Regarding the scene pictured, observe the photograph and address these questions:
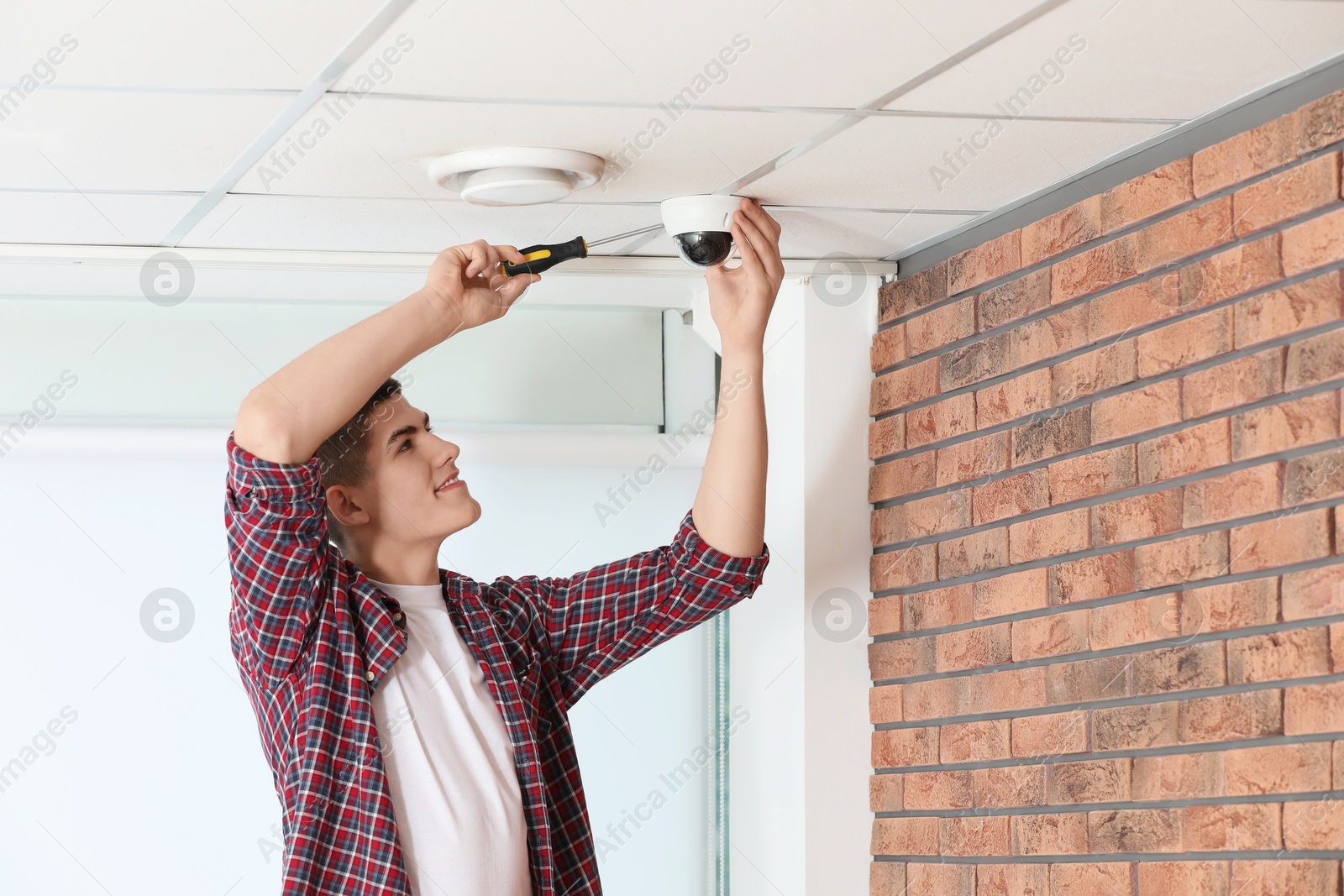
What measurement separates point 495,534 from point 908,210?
0.91m

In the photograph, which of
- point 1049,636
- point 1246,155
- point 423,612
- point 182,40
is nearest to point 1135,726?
point 1049,636

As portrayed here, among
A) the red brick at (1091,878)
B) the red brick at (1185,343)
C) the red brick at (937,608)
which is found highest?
the red brick at (1185,343)

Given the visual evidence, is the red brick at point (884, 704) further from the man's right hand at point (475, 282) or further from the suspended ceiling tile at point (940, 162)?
the man's right hand at point (475, 282)

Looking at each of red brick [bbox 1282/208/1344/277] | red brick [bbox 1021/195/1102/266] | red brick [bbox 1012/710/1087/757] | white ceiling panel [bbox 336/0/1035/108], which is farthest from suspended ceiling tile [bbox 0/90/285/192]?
red brick [bbox 1012/710/1087/757]

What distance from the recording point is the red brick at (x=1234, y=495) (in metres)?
1.43

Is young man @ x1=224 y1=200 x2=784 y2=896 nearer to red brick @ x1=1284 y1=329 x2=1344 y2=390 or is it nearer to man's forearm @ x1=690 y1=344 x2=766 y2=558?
man's forearm @ x1=690 y1=344 x2=766 y2=558

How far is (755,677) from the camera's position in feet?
7.70

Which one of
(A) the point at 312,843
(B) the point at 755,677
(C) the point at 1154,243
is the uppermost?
(C) the point at 1154,243

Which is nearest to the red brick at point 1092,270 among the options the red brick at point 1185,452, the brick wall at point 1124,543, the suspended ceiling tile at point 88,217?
the brick wall at point 1124,543

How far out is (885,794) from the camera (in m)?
2.11

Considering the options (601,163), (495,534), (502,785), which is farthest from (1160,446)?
(495,534)

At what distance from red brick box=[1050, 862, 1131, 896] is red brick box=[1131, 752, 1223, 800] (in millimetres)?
95

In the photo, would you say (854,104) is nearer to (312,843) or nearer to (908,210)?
(908,210)

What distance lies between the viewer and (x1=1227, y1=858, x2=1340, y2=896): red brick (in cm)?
134
